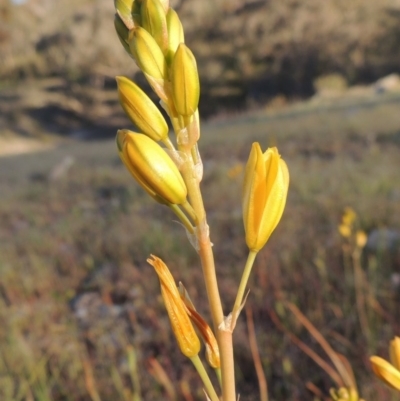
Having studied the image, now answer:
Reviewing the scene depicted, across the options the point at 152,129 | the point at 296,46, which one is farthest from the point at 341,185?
the point at 296,46

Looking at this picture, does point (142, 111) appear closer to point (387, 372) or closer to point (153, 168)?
point (153, 168)

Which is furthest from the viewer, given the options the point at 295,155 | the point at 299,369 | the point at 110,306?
the point at 295,155

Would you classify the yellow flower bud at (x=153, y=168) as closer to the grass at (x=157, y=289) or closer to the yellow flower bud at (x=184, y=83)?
the yellow flower bud at (x=184, y=83)

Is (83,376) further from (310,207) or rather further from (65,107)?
(65,107)

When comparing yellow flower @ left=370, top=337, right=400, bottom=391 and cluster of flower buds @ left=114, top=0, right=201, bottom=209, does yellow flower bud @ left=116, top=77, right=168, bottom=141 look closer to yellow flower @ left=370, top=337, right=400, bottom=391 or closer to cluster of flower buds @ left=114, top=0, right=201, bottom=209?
cluster of flower buds @ left=114, top=0, right=201, bottom=209

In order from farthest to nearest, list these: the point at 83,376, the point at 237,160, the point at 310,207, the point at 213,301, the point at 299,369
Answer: the point at 237,160 → the point at 310,207 → the point at 83,376 → the point at 299,369 → the point at 213,301

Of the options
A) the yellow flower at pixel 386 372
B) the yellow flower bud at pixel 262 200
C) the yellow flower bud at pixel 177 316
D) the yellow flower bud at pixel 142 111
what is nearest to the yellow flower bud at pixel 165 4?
the yellow flower bud at pixel 142 111

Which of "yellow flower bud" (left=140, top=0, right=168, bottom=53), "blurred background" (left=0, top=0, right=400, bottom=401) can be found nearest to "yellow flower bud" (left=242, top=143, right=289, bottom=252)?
"yellow flower bud" (left=140, top=0, right=168, bottom=53)
